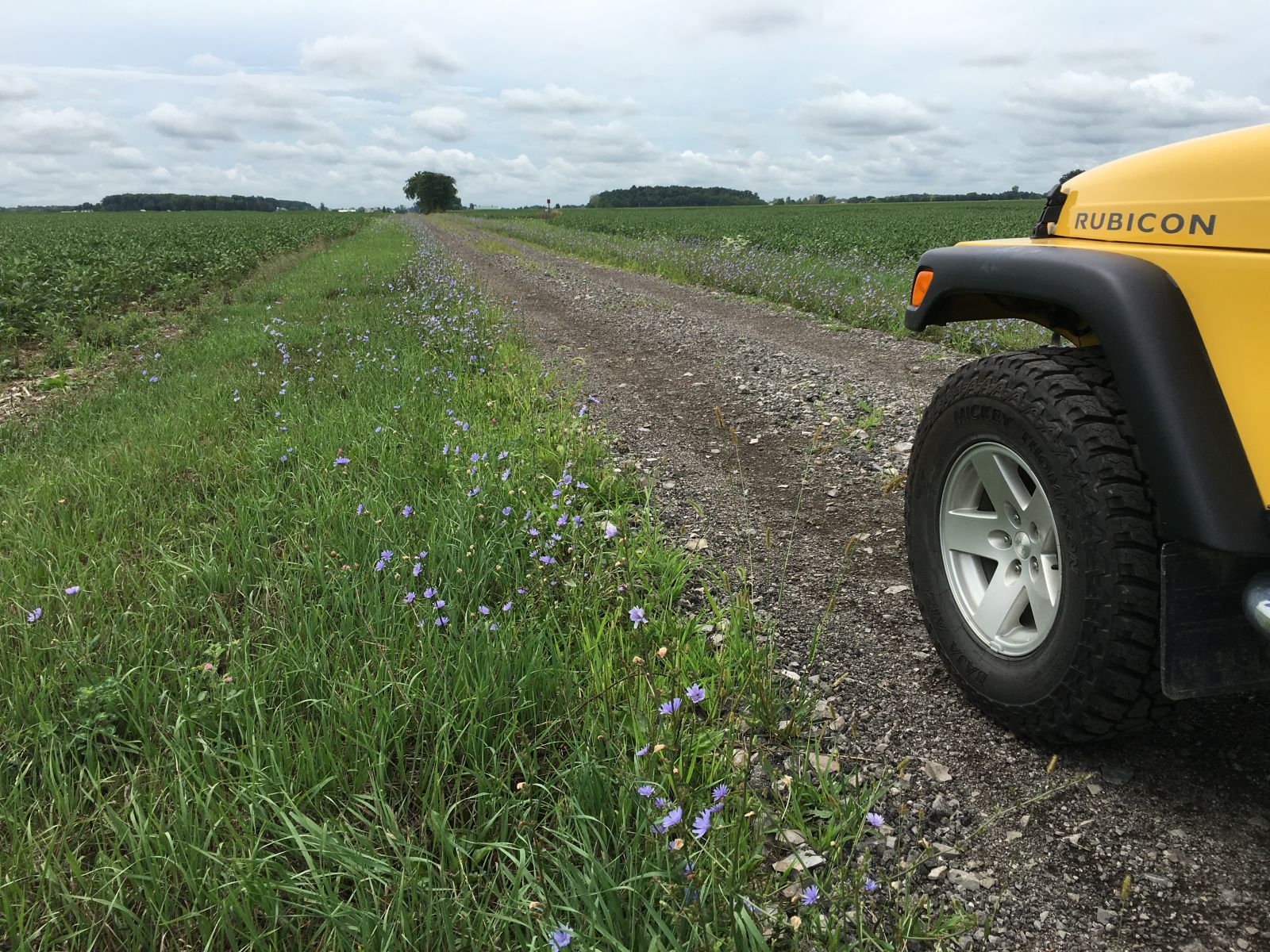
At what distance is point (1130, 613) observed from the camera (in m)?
1.81

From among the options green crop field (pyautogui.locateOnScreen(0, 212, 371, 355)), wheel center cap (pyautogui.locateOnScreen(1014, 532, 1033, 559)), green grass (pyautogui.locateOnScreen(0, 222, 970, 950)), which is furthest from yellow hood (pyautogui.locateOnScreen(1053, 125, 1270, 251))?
green crop field (pyautogui.locateOnScreen(0, 212, 371, 355))

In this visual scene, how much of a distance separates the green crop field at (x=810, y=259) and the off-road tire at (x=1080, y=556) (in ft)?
20.6

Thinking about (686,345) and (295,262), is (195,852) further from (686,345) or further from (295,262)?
(295,262)

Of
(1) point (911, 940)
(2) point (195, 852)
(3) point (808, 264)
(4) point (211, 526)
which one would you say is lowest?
(1) point (911, 940)

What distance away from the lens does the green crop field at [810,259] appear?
970 centimetres

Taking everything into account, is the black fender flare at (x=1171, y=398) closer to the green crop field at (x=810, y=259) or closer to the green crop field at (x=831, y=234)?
the green crop field at (x=810, y=259)

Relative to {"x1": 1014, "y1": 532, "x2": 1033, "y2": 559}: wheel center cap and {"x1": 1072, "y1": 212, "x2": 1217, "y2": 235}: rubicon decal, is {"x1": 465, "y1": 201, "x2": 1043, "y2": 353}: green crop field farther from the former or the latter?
{"x1": 1014, "y1": 532, "x2": 1033, "y2": 559}: wheel center cap

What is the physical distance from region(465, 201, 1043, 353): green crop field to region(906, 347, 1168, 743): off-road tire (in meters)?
6.28

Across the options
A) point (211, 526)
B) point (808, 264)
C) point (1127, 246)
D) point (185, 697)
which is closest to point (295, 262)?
point (808, 264)

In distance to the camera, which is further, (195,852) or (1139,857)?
(1139,857)

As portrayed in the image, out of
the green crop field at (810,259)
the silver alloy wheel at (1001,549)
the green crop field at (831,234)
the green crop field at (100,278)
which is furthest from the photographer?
the green crop field at (831,234)

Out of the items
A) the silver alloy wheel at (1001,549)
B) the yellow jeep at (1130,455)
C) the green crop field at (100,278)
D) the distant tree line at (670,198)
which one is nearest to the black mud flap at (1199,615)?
the yellow jeep at (1130,455)

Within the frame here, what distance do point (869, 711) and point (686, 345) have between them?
21.5ft

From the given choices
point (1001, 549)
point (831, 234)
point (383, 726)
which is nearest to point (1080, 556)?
point (1001, 549)
